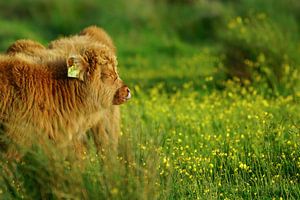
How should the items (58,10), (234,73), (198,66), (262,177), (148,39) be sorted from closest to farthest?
(262,177), (234,73), (198,66), (148,39), (58,10)

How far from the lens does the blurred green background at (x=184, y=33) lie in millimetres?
12047

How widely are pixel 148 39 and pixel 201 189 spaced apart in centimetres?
1034

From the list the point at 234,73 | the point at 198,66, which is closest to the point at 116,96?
the point at 234,73

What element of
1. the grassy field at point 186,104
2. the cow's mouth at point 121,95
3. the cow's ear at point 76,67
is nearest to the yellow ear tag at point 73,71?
the cow's ear at point 76,67

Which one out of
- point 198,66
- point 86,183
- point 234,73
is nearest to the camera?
point 86,183

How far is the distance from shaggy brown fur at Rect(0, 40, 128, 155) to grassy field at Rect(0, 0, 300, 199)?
39cm

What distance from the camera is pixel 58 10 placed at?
60.4ft

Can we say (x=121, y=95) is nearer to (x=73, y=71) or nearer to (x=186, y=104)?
(x=73, y=71)

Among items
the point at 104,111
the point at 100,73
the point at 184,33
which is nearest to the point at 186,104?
the point at 104,111

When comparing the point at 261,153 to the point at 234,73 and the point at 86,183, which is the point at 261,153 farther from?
the point at 234,73

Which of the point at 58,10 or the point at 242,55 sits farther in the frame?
the point at 58,10

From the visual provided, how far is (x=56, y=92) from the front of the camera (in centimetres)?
725

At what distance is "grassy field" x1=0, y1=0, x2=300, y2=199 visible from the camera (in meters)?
6.22

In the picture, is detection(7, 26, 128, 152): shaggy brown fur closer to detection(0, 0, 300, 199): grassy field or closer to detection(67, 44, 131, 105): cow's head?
detection(0, 0, 300, 199): grassy field
